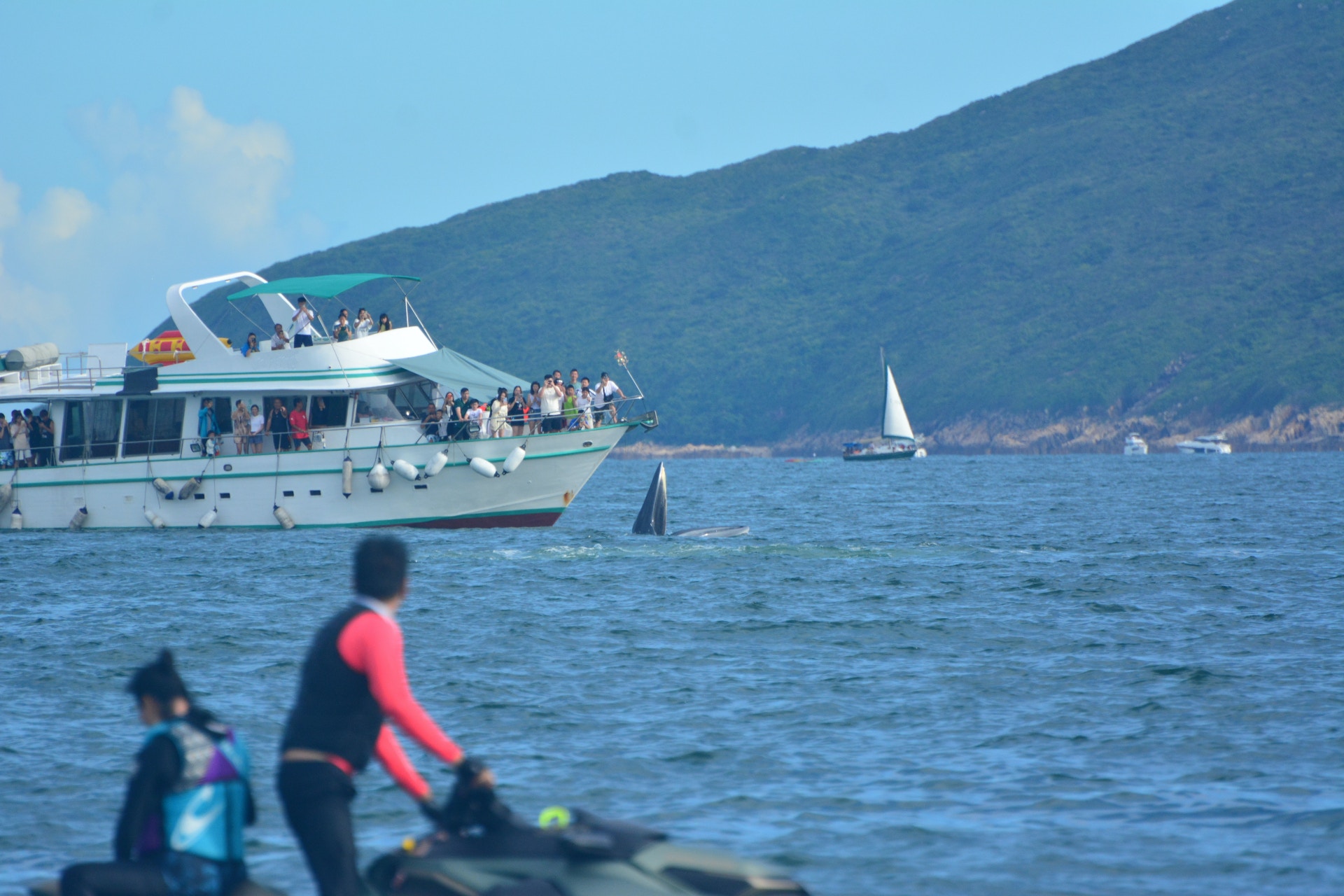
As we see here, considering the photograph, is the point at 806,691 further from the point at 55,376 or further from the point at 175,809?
the point at 55,376

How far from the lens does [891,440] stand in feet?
413

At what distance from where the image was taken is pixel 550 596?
2228 cm

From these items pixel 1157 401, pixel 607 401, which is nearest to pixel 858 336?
pixel 1157 401

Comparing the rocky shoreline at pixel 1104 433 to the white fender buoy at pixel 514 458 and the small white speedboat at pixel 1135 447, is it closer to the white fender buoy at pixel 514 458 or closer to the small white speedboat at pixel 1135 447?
the small white speedboat at pixel 1135 447

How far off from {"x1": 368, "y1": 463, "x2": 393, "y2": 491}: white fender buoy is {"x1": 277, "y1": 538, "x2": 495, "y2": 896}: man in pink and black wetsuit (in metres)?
25.1

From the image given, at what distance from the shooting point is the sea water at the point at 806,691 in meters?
9.20

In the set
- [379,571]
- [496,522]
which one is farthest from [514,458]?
[379,571]

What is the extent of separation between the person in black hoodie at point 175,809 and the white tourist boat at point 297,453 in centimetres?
2458

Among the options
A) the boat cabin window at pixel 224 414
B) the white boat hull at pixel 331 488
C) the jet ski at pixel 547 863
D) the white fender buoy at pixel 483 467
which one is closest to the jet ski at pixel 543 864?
the jet ski at pixel 547 863

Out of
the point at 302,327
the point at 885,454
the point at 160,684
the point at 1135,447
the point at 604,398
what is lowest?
the point at 1135,447

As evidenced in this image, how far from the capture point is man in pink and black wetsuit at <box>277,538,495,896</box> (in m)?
5.67

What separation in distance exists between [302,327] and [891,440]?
9862 centimetres

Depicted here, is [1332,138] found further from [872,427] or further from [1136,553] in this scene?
[1136,553]

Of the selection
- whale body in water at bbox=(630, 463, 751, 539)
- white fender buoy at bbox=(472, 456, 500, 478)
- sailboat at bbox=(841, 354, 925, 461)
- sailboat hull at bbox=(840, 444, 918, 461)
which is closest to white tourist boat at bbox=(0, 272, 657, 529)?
white fender buoy at bbox=(472, 456, 500, 478)
